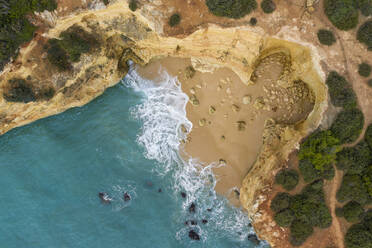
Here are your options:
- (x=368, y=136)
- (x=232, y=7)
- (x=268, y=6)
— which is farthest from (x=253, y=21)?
(x=368, y=136)

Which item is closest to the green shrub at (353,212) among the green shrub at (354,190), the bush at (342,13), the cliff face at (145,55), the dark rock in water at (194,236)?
the green shrub at (354,190)

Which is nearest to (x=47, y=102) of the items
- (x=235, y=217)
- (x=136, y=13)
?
(x=136, y=13)

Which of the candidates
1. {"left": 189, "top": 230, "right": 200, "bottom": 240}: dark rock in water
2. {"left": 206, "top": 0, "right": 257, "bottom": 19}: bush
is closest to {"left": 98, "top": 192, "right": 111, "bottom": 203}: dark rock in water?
{"left": 189, "top": 230, "right": 200, "bottom": 240}: dark rock in water

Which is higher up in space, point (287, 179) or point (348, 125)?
point (348, 125)

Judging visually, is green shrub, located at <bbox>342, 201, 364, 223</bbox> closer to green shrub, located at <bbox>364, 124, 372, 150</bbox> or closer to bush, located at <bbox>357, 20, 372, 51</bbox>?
green shrub, located at <bbox>364, 124, 372, 150</bbox>

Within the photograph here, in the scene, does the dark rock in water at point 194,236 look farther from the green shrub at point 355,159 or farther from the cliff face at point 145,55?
the green shrub at point 355,159

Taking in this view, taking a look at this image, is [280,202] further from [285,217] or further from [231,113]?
[231,113]
